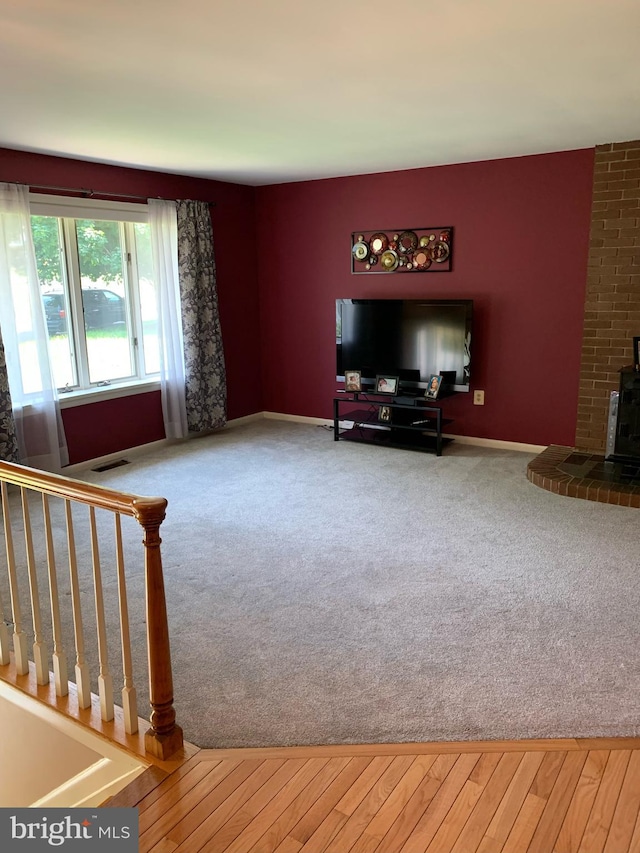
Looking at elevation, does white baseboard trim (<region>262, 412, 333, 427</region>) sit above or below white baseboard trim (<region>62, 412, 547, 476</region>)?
above

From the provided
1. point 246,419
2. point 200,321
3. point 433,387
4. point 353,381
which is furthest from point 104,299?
point 433,387

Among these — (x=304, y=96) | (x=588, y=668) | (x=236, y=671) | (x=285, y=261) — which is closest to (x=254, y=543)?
(x=236, y=671)

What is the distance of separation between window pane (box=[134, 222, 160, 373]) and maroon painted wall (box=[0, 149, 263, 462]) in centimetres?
30

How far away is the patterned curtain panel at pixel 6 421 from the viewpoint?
14.2 feet

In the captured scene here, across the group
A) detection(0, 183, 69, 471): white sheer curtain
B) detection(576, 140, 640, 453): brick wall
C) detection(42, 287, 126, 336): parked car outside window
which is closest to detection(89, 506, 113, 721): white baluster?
detection(0, 183, 69, 471): white sheer curtain

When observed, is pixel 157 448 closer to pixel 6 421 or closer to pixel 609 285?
pixel 6 421

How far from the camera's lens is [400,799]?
1813mm

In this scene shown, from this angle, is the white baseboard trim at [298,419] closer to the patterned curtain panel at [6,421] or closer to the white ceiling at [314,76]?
the white ceiling at [314,76]

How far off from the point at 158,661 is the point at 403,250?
4399 millimetres

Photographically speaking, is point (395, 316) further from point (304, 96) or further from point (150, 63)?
point (150, 63)

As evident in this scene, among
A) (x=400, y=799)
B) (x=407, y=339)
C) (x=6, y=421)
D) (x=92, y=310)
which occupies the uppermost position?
(x=92, y=310)

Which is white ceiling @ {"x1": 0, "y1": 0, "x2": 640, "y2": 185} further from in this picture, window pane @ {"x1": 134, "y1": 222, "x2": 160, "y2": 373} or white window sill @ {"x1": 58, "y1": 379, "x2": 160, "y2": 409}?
white window sill @ {"x1": 58, "y1": 379, "x2": 160, "y2": 409}

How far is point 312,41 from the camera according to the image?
2.35 m

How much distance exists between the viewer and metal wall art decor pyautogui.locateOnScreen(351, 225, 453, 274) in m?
5.36
